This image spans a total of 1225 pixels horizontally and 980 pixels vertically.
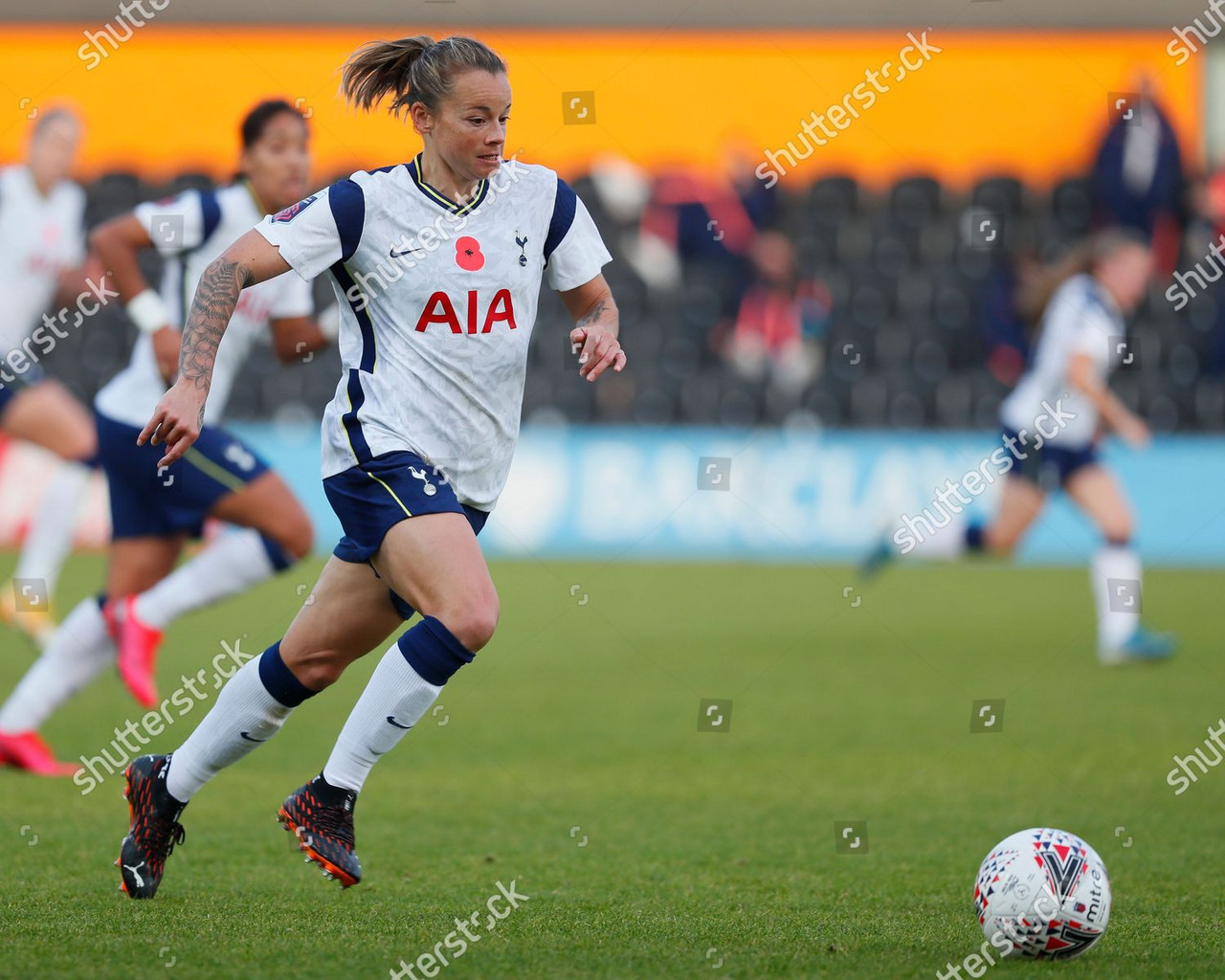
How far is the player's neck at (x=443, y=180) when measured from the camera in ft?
A: 14.8

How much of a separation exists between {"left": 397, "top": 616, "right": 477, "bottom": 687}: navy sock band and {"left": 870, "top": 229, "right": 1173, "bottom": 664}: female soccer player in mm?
6844

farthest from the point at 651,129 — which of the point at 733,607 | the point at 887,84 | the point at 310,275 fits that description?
the point at 310,275

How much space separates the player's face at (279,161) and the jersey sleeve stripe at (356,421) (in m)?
2.26

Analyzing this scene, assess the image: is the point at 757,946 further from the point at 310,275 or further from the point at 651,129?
the point at 651,129

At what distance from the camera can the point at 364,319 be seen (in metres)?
4.53

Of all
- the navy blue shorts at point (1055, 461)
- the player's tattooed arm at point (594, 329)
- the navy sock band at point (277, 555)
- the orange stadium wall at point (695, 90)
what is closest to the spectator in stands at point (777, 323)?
the orange stadium wall at point (695, 90)

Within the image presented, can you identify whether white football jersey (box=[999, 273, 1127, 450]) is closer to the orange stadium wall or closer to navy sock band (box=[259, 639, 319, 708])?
navy sock band (box=[259, 639, 319, 708])

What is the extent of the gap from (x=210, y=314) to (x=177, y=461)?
235 cm

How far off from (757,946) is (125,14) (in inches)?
724

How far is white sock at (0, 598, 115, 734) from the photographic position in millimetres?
6496

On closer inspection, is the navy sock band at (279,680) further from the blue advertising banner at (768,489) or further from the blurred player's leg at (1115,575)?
the blue advertising banner at (768,489)
